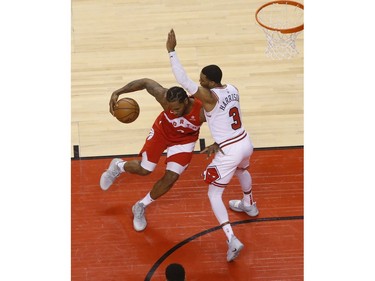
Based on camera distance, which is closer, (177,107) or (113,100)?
(177,107)

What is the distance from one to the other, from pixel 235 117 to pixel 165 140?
0.82 m

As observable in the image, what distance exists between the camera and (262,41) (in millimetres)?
9148

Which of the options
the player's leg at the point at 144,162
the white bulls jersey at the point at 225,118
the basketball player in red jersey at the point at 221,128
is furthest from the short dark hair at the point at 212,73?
the player's leg at the point at 144,162

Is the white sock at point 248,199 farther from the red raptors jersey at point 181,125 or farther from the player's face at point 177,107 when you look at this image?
the player's face at point 177,107

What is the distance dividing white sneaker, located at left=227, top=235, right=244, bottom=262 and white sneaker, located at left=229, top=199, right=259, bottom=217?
57cm

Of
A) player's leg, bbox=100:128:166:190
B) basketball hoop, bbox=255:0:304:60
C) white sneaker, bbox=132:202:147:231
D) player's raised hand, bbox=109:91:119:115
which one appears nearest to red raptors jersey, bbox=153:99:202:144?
player's leg, bbox=100:128:166:190

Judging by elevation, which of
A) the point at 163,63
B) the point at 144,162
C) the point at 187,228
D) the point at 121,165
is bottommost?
the point at 187,228

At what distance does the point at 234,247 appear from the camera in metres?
6.70

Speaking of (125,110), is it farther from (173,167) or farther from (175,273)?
(175,273)

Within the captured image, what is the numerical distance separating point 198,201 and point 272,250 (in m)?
0.97

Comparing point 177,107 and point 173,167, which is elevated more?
point 177,107

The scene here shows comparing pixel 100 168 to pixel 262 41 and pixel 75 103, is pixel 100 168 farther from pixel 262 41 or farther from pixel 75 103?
pixel 262 41

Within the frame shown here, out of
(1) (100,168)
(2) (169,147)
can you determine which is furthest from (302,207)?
(1) (100,168)

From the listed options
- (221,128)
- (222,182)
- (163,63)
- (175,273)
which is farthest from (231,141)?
(163,63)
